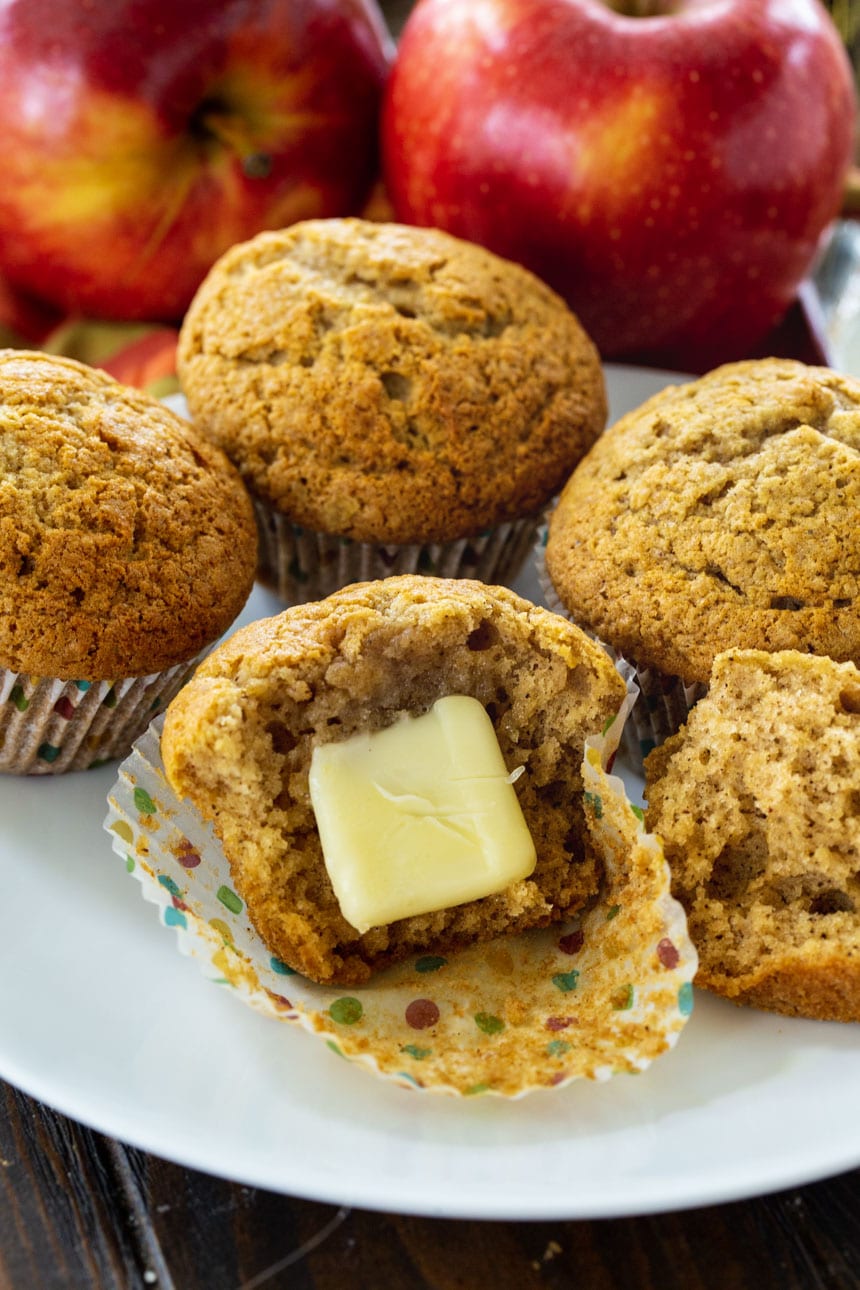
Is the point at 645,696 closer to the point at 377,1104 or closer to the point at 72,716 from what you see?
the point at 377,1104

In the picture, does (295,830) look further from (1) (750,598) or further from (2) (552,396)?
(2) (552,396)

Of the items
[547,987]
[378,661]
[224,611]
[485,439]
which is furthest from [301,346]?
A: [547,987]

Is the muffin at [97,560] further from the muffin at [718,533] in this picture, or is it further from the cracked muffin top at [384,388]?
the muffin at [718,533]

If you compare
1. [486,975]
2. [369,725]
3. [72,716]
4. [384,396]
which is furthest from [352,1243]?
[384,396]

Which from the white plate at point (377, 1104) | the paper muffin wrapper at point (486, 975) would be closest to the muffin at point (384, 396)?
the paper muffin wrapper at point (486, 975)

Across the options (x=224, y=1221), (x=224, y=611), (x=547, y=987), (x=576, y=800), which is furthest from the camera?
(x=224, y=611)

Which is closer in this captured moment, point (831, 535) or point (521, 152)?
point (831, 535)

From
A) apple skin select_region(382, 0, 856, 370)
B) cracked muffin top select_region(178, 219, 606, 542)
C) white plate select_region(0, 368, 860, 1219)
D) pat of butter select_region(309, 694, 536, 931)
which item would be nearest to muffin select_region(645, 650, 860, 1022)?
white plate select_region(0, 368, 860, 1219)
